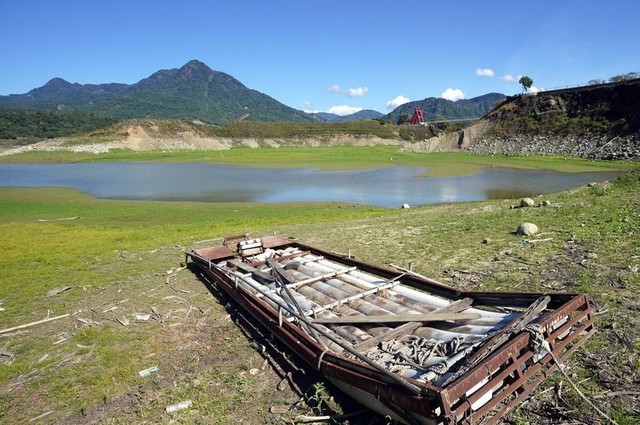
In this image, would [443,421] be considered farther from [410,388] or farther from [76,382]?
[76,382]

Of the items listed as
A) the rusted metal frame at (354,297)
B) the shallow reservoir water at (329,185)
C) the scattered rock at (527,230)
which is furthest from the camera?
the shallow reservoir water at (329,185)

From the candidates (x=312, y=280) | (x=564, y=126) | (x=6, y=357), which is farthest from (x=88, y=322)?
(x=564, y=126)

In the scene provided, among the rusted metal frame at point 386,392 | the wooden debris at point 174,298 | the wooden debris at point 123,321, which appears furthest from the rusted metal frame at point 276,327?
the wooden debris at point 123,321

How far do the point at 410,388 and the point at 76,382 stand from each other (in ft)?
17.6

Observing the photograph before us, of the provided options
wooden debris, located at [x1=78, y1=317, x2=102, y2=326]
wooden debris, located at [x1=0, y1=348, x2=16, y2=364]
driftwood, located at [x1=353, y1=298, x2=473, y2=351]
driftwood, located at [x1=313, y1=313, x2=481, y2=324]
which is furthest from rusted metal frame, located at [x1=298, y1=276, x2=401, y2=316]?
wooden debris, located at [x1=0, y1=348, x2=16, y2=364]

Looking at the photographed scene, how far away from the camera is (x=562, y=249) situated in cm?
1005

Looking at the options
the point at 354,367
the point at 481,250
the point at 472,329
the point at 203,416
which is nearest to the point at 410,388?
the point at 354,367

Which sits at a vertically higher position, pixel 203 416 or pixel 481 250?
pixel 481 250

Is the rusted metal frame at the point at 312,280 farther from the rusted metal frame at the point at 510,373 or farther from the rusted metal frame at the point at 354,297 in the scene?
the rusted metal frame at the point at 510,373

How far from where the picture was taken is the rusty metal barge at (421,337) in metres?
4.24

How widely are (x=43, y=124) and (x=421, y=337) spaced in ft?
592

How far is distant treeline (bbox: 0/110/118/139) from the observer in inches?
5330

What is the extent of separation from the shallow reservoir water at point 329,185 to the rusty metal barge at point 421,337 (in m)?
20.3

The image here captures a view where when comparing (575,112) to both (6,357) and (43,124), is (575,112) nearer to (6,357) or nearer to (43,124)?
(6,357)
